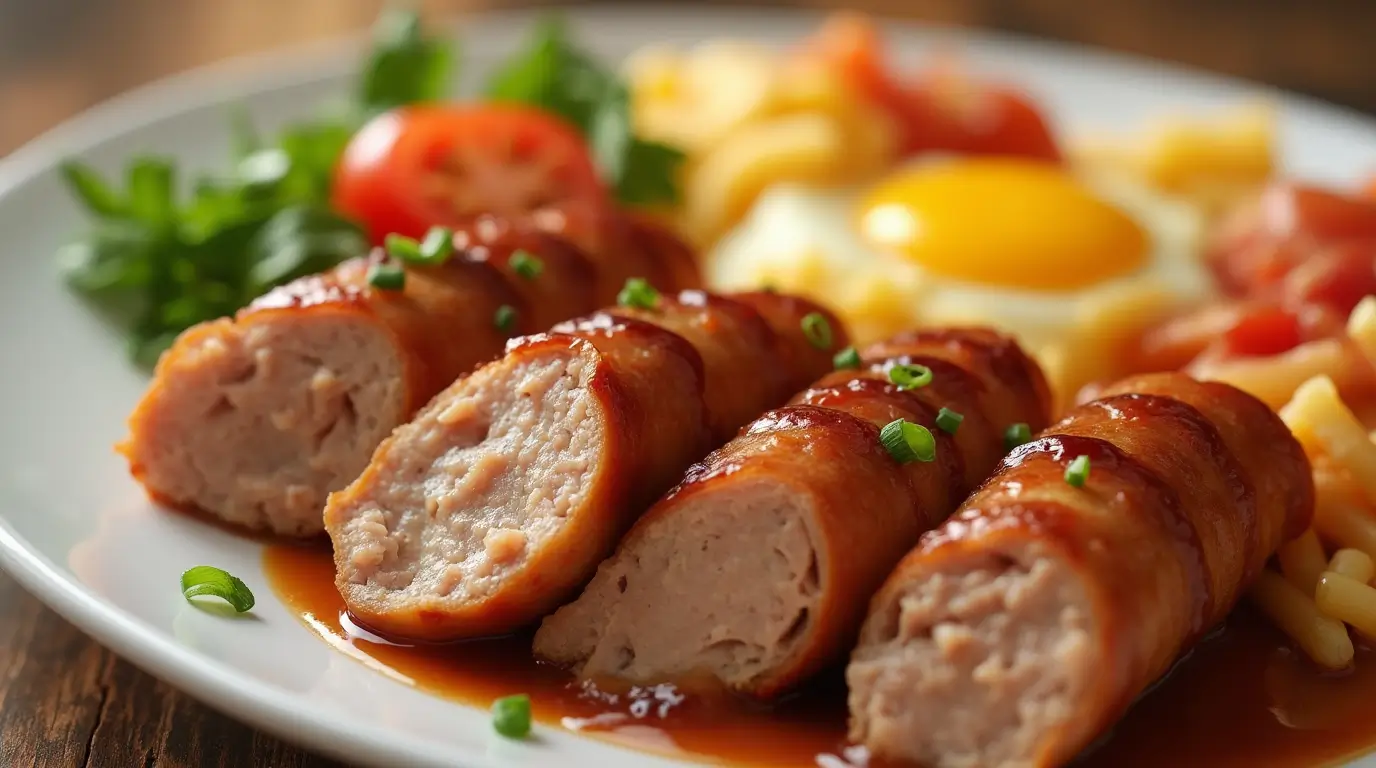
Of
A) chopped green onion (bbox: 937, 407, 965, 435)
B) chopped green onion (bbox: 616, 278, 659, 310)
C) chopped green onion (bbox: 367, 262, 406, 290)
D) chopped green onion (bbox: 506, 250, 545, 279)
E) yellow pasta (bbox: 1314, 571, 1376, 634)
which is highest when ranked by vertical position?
chopped green onion (bbox: 367, 262, 406, 290)

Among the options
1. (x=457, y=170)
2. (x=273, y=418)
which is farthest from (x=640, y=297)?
(x=457, y=170)

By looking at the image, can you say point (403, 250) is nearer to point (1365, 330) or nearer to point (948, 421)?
point (948, 421)

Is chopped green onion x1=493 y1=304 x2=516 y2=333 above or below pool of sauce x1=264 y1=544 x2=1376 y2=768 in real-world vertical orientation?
above

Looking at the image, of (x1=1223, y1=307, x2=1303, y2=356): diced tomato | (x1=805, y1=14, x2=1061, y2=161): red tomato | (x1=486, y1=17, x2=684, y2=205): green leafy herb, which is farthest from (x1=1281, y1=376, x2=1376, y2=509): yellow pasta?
(x1=486, y1=17, x2=684, y2=205): green leafy herb

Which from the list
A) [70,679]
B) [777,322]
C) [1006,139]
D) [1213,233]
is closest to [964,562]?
[777,322]

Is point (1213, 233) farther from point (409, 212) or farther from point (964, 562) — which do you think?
point (964, 562)

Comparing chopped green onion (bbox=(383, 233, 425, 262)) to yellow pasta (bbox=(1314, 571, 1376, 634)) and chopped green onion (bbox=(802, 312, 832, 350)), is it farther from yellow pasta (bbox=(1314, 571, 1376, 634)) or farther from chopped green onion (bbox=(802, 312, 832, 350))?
yellow pasta (bbox=(1314, 571, 1376, 634))

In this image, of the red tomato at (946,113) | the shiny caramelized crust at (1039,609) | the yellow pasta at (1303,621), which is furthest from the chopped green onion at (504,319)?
the red tomato at (946,113)
